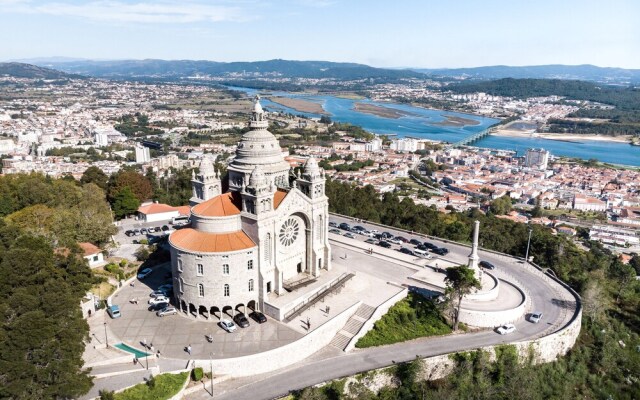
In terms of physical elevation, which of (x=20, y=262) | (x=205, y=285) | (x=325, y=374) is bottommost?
(x=325, y=374)

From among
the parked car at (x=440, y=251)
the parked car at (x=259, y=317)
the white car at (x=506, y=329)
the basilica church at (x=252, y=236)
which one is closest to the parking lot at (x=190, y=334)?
the parked car at (x=259, y=317)

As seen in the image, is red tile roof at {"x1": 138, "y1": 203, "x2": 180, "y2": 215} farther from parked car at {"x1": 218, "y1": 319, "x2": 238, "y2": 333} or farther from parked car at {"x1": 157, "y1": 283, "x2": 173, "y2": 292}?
parked car at {"x1": 218, "y1": 319, "x2": 238, "y2": 333}

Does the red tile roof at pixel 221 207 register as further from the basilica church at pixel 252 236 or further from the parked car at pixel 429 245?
the parked car at pixel 429 245

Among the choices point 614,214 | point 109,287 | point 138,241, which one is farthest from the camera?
point 614,214

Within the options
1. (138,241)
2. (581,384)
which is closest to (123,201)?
(138,241)

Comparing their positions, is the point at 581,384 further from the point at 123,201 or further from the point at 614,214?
the point at 614,214

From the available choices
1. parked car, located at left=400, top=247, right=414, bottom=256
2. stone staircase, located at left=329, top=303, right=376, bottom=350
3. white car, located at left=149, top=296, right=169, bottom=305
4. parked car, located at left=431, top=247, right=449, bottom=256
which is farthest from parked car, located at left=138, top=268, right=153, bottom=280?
parked car, located at left=431, top=247, right=449, bottom=256

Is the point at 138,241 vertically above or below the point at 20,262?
below
